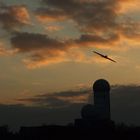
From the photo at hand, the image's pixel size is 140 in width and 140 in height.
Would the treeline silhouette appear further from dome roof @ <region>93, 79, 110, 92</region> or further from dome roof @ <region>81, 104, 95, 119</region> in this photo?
dome roof @ <region>93, 79, 110, 92</region>

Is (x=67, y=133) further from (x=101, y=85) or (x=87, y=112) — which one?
(x=101, y=85)

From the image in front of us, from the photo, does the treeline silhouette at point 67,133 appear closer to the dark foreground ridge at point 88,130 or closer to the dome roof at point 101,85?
the dark foreground ridge at point 88,130

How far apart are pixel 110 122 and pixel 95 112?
25.4 ft

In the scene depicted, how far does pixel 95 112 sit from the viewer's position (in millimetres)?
186375

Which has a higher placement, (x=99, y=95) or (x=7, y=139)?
(x=99, y=95)

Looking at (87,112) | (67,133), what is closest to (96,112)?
(87,112)

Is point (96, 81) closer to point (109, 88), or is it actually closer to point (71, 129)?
point (109, 88)

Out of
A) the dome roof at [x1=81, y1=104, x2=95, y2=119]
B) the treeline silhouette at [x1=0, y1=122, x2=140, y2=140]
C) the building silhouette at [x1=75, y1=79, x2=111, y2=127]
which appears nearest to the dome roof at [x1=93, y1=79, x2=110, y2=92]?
the building silhouette at [x1=75, y1=79, x2=111, y2=127]

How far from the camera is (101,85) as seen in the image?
192 meters

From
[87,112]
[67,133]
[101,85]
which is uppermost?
[101,85]

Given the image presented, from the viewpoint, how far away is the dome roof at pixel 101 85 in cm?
19100

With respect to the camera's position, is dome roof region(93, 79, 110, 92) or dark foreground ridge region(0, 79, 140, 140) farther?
dome roof region(93, 79, 110, 92)

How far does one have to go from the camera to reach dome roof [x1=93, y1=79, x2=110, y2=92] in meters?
191

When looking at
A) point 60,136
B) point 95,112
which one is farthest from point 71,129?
point 95,112
